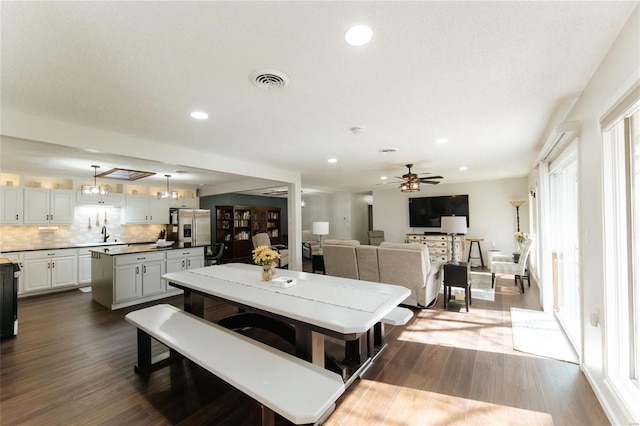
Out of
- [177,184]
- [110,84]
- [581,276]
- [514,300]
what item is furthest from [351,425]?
[177,184]

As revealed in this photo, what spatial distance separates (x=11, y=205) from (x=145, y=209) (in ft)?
7.30

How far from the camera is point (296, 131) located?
304 centimetres

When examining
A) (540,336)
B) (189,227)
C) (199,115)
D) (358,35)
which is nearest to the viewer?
(358,35)

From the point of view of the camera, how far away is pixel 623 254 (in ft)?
5.64

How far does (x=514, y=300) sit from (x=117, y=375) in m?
5.41

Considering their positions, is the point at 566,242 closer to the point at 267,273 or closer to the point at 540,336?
the point at 540,336

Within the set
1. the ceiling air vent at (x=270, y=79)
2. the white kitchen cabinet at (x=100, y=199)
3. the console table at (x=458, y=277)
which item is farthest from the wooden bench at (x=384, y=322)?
the white kitchen cabinet at (x=100, y=199)

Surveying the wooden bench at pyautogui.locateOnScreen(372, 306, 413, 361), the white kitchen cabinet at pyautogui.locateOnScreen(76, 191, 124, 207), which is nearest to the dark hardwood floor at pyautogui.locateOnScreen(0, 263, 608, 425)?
the wooden bench at pyautogui.locateOnScreen(372, 306, 413, 361)

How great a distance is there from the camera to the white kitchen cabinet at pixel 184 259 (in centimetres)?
489

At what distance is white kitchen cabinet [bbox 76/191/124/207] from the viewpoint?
5.75 metres

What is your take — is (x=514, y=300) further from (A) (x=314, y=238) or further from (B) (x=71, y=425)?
(A) (x=314, y=238)

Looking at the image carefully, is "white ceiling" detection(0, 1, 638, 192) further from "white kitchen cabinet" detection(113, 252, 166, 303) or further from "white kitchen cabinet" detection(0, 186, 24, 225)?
"white kitchen cabinet" detection(0, 186, 24, 225)

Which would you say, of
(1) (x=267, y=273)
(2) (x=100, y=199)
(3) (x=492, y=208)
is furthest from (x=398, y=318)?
(2) (x=100, y=199)

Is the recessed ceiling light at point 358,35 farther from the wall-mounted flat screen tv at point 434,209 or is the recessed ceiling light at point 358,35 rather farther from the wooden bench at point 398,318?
the wall-mounted flat screen tv at point 434,209
